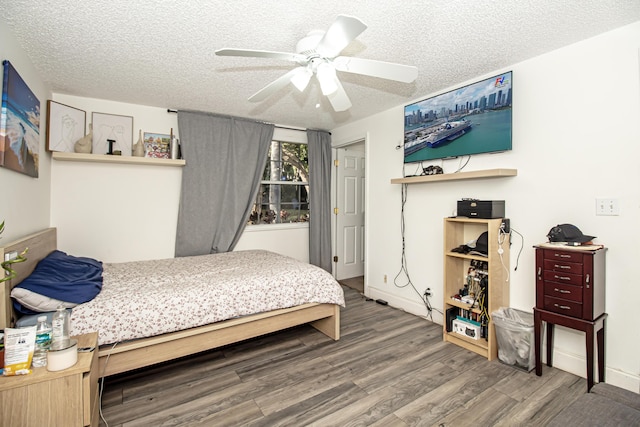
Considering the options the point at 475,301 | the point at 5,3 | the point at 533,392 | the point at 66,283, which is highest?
the point at 5,3

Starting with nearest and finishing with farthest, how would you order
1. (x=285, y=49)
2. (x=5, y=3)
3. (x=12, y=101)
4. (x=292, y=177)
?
(x=5, y=3) → (x=12, y=101) → (x=285, y=49) → (x=292, y=177)

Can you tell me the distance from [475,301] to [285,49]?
2547mm

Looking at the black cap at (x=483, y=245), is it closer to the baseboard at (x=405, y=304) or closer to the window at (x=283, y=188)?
the baseboard at (x=405, y=304)

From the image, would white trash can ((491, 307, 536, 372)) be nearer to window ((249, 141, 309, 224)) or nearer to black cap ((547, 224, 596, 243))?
black cap ((547, 224, 596, 243))

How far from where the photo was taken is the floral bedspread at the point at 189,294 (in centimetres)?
198

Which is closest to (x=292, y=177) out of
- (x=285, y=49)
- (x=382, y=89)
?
(x=382, y=89)

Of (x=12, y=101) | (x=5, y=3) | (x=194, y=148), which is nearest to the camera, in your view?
(x=5, y=3)

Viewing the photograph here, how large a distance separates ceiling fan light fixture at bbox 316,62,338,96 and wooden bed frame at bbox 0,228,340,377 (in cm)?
177

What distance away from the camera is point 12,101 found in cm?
194

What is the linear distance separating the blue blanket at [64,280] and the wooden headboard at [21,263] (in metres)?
0.04

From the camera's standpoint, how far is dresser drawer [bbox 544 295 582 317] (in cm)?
200

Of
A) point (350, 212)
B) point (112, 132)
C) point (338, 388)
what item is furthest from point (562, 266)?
point (112, 132)

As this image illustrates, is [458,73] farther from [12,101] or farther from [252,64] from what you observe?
[12,101]

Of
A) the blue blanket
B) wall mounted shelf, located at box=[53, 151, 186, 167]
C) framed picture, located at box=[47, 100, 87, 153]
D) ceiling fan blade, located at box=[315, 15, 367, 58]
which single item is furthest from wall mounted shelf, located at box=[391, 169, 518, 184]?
framed picture, located at box=[47, 100, 87, 153]
